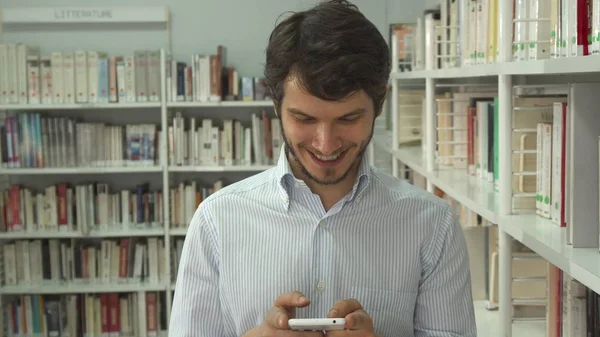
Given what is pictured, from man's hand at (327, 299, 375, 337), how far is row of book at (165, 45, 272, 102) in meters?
3.76

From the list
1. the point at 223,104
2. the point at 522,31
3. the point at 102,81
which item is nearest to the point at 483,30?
the point at 522,31

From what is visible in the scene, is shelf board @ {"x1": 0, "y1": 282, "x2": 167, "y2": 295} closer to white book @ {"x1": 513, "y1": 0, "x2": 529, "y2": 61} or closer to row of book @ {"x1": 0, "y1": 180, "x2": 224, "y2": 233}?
row of book @ {"x1": 0, "y1": 180, "x2": 224, "y2": 233}

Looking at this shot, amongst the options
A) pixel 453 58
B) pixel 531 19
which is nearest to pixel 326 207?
pixel 531 19

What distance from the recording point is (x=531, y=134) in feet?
7.35

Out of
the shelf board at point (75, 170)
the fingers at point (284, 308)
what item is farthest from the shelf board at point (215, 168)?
the fingers at point (284, 308)

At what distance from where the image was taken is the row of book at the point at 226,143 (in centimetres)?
507

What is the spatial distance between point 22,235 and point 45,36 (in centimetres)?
128

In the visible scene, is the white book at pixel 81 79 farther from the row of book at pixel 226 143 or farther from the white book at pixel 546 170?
the white book at pixel 546 170

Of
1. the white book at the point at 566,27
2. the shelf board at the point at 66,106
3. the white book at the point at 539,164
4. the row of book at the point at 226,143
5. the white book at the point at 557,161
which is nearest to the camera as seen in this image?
the white book at the point at 566,27

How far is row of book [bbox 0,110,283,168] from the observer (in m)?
4.98

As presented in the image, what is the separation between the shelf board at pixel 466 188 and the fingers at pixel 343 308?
83 cm

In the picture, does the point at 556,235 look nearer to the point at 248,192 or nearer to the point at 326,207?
the point at 326,207

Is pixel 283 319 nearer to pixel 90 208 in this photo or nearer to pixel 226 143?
pixel 226 143

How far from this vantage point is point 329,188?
1466mm
